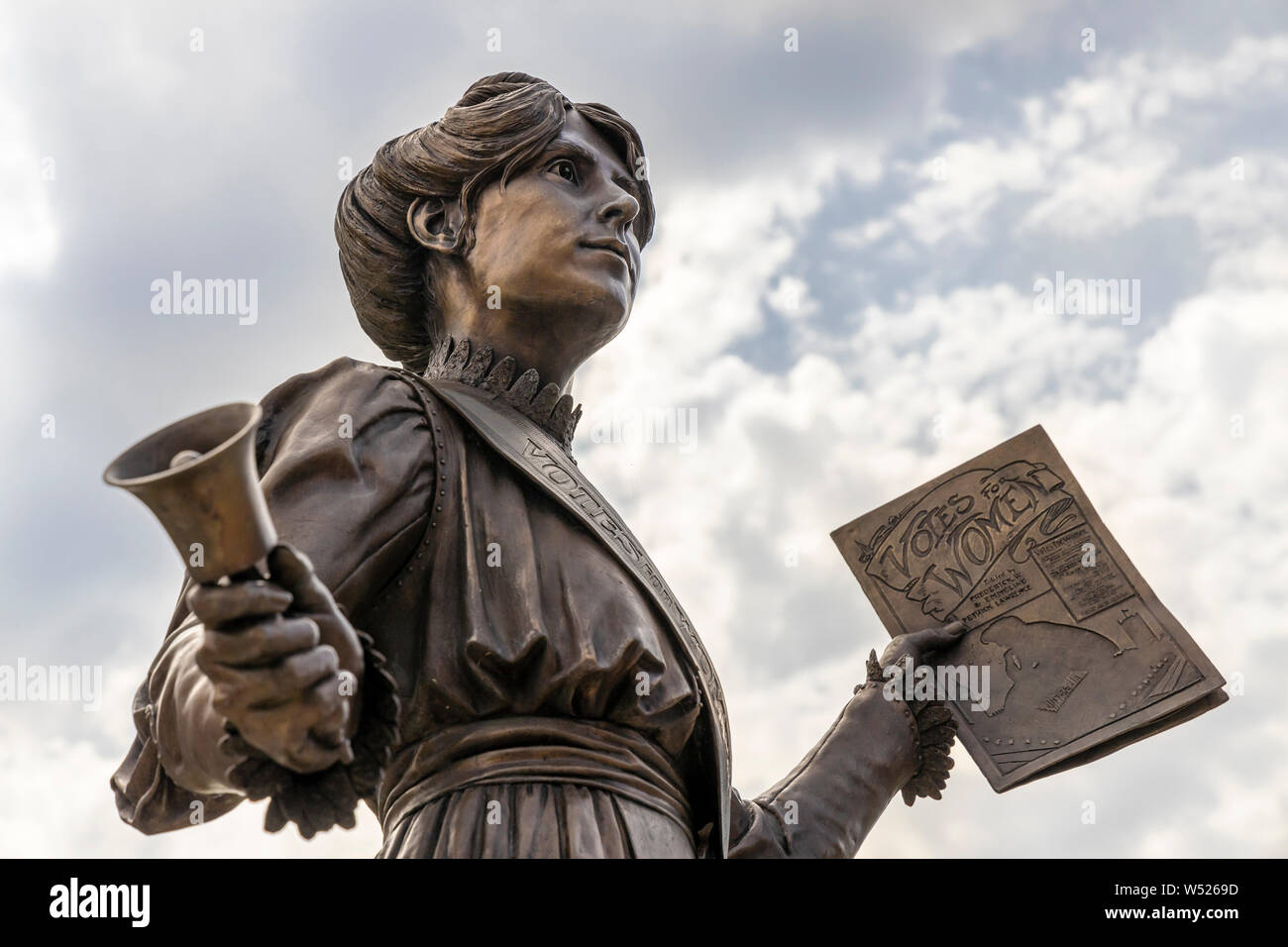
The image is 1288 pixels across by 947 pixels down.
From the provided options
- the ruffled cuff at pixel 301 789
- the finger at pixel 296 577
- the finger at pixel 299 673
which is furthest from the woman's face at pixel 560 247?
the finger at pixel 299 673

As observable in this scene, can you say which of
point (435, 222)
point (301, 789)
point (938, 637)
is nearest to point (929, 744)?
point (938, 637)

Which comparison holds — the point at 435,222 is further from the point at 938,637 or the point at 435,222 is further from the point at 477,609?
the point at 938,637

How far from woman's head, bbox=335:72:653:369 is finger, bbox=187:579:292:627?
2.53m

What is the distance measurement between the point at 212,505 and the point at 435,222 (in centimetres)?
282

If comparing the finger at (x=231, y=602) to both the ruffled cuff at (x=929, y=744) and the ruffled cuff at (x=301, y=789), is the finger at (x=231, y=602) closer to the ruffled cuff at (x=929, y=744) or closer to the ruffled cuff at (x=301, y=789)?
the ruffled cuff at (x=301, y=789)

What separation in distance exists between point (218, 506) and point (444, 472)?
174 cm

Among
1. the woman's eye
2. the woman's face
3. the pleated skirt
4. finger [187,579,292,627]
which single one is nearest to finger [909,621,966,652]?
the woman's face

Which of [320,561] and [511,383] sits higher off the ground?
[511,383]

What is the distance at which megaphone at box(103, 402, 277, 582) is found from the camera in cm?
311

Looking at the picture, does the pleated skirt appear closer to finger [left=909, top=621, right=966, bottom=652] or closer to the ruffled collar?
the ruffled collar

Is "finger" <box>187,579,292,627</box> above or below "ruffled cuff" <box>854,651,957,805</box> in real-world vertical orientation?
below

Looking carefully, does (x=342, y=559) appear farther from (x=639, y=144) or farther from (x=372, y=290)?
(x=639, y=144)

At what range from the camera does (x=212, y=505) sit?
313 centimetres
